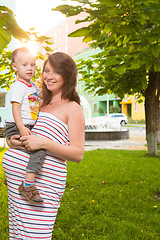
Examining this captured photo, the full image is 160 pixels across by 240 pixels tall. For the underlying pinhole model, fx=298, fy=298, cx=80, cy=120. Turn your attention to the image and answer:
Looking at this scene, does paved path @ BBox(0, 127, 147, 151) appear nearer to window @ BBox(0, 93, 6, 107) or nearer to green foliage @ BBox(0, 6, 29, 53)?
window @ BBox(0, 93, 6, 107)

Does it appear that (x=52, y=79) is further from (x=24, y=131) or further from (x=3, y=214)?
(x=3, y=214)

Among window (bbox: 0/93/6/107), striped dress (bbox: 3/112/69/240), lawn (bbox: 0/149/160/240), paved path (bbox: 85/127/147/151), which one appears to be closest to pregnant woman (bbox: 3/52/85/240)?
striped dress (bbox: 3/112/69/240)

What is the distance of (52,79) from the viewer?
1.97 metres

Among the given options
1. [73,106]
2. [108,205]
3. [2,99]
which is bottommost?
[108,205]

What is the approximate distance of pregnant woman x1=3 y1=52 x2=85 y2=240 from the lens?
1863mm

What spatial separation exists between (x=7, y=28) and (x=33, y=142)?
1073mm

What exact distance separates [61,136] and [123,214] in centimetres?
311

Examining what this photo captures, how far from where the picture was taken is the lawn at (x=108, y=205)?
12.9 feet

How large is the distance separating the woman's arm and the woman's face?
0.61 feet

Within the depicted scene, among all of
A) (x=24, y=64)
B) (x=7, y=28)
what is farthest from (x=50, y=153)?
(x=7, y=28)

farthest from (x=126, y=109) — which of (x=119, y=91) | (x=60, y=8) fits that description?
(x=60, y=8)

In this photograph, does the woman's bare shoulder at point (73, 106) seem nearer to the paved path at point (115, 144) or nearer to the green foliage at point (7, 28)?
the green foliage at point (7, 28)

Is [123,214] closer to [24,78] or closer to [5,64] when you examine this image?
[24,78]

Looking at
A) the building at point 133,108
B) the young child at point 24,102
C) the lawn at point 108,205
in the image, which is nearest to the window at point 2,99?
the lawn at point 108,205
